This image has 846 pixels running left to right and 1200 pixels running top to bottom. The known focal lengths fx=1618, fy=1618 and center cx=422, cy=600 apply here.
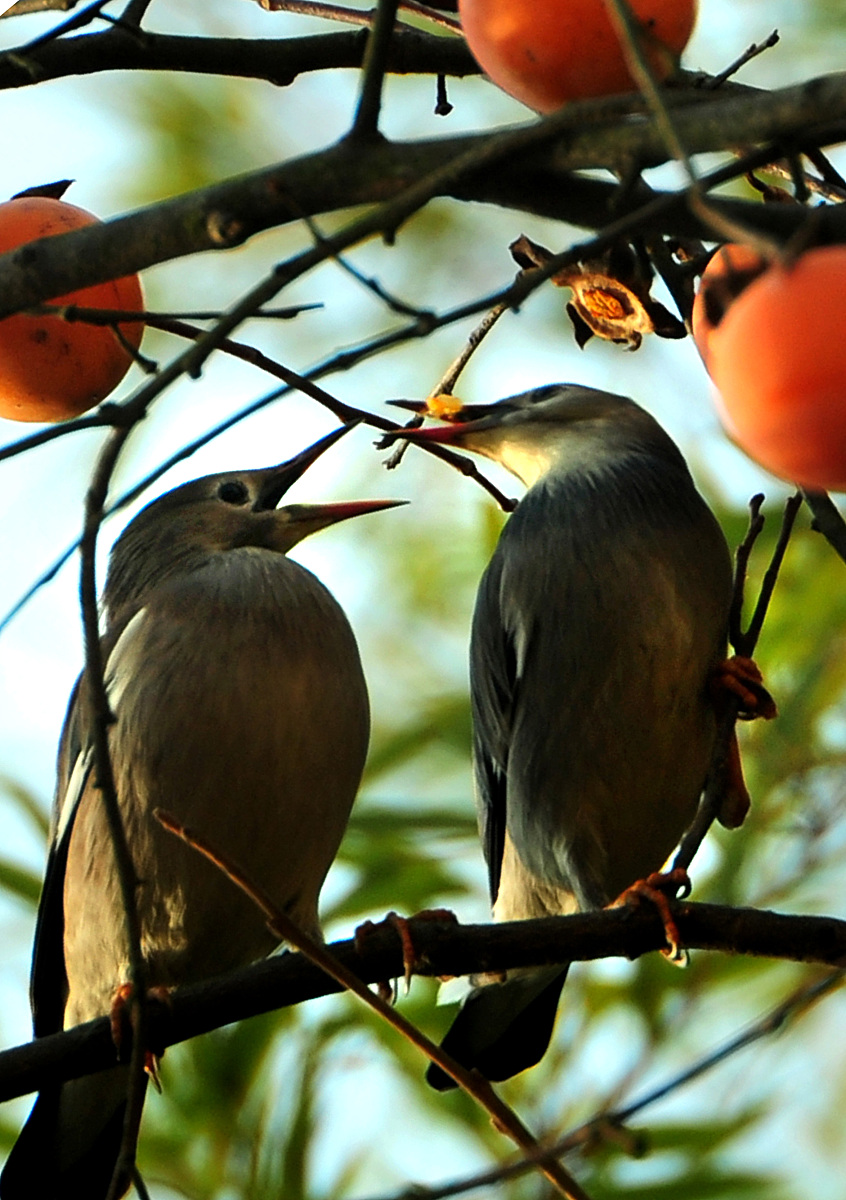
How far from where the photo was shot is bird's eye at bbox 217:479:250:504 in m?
3.18

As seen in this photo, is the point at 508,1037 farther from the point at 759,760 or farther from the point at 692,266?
the point at 692,266

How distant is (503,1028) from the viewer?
109 inches

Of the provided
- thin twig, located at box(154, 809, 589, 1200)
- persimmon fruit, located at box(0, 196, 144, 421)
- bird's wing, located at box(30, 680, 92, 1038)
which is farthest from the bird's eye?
thin twig, located at box(154, 809, 589, 1200)

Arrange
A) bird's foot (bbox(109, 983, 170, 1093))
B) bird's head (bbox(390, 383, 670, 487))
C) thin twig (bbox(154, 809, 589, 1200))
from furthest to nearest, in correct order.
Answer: bird's head (bbox(390, 383, 670, 487)), bird's foot (bbox(109, 983, 170, 1093)), thin twig (bbox(154, 809, 589, 1200))

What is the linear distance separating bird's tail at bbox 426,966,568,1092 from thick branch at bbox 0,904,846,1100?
2.34 ft

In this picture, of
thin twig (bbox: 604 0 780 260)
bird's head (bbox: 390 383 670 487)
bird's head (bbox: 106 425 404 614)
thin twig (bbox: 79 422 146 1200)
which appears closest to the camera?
thin twig (bbox: 604 0 780 260)

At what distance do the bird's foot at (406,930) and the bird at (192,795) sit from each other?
28 cm

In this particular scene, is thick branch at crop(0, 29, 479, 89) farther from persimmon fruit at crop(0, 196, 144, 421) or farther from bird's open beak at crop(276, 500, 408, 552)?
bird's open beak at crop(276, 500, 408, 552)

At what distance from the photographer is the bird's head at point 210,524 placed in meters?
3.08

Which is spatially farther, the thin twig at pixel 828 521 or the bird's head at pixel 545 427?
the bird's head at pixel 545 427

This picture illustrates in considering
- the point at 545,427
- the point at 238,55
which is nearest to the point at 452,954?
the point at 238,55

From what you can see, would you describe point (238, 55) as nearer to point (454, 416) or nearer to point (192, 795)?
point (454, 416)

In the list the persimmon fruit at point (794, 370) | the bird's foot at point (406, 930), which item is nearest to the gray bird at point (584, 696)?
the bird's foot at point (406, 930)

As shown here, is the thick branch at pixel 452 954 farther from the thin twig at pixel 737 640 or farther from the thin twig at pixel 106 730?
the thin twig at pixel 106 730
